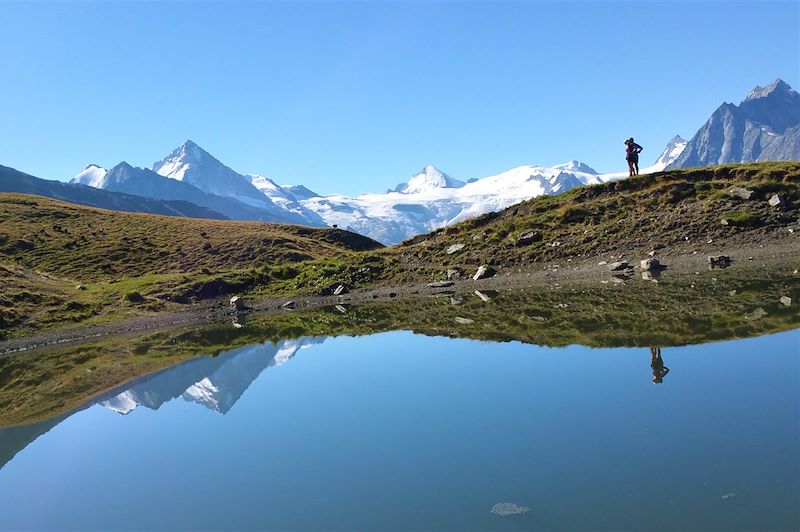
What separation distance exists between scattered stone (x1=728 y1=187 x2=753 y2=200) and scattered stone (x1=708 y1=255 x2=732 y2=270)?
12.2 m

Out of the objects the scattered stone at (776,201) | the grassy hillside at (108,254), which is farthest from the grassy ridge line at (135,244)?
the scattered stone at (776,201)

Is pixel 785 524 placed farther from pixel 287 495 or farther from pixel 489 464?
pixel 287 495

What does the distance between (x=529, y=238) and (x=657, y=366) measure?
42.6m

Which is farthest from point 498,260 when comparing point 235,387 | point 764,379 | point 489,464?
point 489,464

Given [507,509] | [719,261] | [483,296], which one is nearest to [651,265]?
[719,261]

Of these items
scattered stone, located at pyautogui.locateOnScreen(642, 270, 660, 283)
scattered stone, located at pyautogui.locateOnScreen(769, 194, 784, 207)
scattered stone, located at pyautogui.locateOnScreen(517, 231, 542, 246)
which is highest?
scattered stone, located at pyautogui.locateOnScreen(769, 194, 784, 207)

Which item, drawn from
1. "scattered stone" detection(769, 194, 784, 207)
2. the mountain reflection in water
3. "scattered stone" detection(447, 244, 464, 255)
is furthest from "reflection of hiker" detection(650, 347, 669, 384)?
"scattered stone" detection(447, 244, 464, 255)

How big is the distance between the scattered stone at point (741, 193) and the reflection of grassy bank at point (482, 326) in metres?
18.3

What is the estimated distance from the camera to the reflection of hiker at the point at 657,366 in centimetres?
1849

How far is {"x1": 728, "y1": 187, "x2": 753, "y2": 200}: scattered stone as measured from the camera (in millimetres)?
51500

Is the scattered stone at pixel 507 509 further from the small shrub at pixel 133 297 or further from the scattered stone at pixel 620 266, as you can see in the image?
the small shrub at pixel 133 297

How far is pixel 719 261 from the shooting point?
42.8 m

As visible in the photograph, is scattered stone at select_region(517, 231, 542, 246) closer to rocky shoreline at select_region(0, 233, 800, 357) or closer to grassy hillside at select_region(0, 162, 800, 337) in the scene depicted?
grassy hillside at select_region(0, 162, 800, 337)

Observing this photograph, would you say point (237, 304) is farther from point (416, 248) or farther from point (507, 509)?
point (507, 509)
